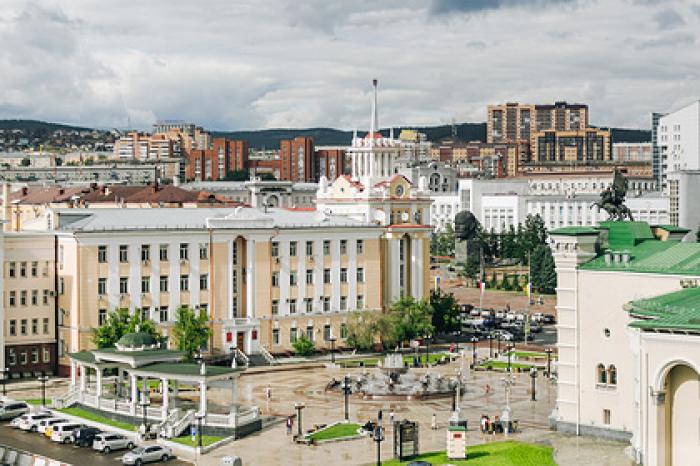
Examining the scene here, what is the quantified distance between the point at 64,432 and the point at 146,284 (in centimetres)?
2539

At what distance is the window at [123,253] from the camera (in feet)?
264

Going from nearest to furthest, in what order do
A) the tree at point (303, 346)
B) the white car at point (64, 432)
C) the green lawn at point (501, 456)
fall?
1. the green lawn at point (501, 456)
2. the white car at point (64, 432)
3. the tree at point (303, 346)

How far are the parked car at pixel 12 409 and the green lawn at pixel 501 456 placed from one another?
2080 centimetres

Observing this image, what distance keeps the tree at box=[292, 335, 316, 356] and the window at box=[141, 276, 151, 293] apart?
36.3 feet

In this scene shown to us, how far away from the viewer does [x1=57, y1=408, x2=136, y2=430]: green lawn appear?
6031 cm

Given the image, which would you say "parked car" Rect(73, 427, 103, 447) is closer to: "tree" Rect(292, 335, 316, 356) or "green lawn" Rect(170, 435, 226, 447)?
"green lawn" Rect(170, 435, 226, 447)

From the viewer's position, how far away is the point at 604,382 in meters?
56.7

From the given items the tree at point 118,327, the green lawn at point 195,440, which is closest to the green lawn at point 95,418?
the green lawn at point 195,440

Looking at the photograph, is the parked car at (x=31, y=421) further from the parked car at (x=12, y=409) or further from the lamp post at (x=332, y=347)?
the lamp post at (x=332, y=347)

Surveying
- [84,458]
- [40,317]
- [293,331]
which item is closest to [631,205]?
[293,331]

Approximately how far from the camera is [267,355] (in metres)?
85.1

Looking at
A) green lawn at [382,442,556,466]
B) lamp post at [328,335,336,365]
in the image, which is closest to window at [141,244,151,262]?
lamp post at [328,335,336,365]

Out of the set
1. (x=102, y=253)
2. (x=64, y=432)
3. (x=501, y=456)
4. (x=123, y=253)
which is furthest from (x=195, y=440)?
(x=123, y=253)

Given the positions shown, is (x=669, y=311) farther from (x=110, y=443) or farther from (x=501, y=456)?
(x=110, y=443)
